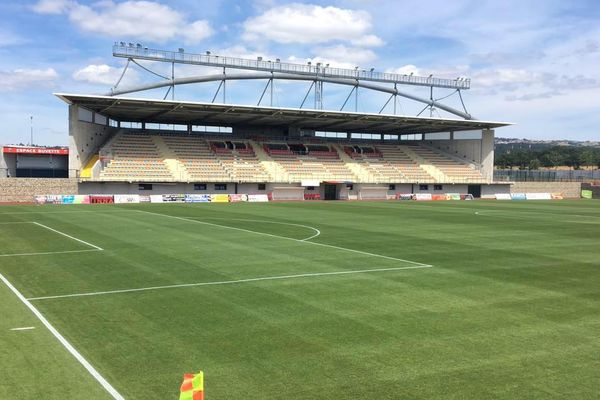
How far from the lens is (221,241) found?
80.3ft

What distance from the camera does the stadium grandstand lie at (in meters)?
58.2

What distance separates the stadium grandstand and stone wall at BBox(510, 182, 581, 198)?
527 centimetres

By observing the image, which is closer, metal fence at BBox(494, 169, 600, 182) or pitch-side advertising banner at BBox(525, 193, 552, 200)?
pitch-side advertising banner at BBox(525, 193, 552, 200)

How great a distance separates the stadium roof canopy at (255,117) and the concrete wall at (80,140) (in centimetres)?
177

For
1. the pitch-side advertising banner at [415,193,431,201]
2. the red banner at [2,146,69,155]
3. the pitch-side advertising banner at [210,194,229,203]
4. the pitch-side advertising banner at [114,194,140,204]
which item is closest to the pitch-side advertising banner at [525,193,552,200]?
the pitch-side advertising banner at [415,193,431,201]

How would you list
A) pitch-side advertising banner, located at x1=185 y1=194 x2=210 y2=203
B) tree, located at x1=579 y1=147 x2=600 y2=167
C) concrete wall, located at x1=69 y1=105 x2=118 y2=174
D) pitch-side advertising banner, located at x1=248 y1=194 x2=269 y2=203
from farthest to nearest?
tree, located at x1=579 y1=147 x2=600 y2=167 < pitch-side advertising banner, located at x1=248 y1=194 x2=269 y2=203 < pitch-side advertising banner, located at x1=185 y1=194 x2=210 y2=203 < concrete wall, located at x1=69 y1=105 x2=118 y2=174

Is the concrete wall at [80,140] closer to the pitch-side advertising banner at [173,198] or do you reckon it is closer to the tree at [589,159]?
the pitch-side advertising banner at [173,198]

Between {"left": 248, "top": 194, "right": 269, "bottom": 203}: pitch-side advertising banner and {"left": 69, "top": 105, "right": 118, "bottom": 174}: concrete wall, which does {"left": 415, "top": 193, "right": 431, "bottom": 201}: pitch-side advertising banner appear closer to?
{"left": 248, "top": 194, "right": 269, "bottom": 203}: pitch-side advertising banner

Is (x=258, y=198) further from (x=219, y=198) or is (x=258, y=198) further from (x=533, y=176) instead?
(x=533, y=176)

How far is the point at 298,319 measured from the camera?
11992mm

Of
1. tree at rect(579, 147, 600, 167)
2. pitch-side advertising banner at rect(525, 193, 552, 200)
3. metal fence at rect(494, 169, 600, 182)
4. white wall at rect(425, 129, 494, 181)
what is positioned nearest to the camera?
pitch-side advertising banner at rect(525, 193, 552, 200)

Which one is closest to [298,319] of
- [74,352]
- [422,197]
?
[74,352]

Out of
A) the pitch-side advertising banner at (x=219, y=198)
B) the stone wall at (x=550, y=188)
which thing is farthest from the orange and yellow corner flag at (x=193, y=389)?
the stone wall at (x=550, y=188)

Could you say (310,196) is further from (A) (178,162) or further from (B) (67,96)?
(B) (67,96)
